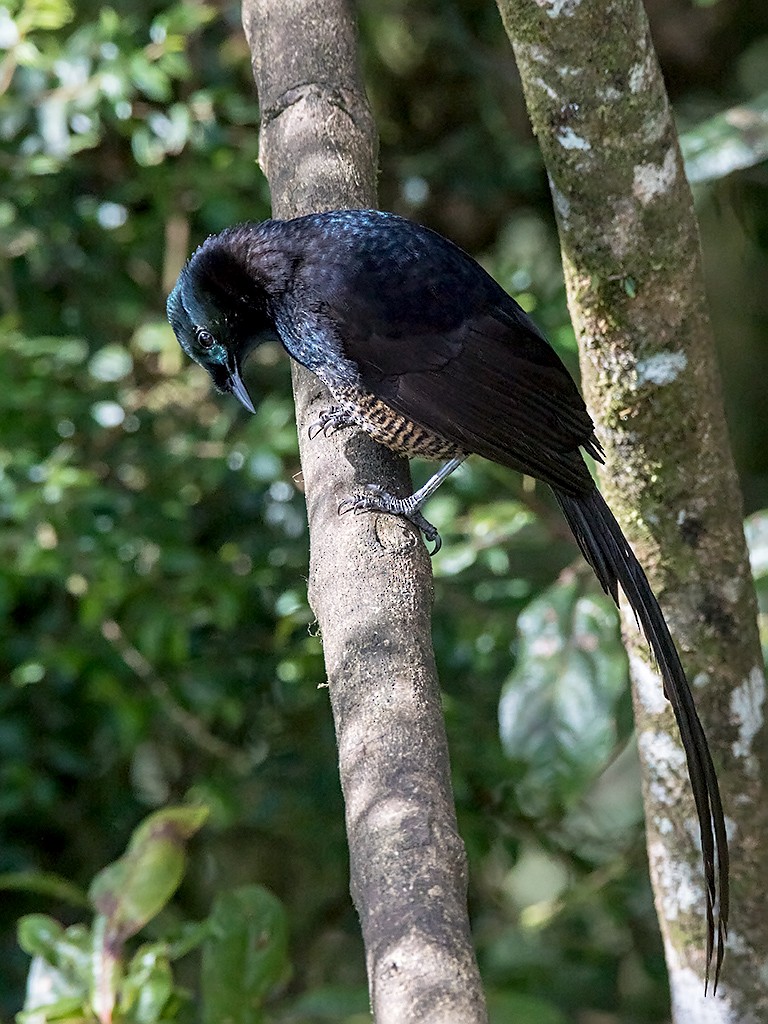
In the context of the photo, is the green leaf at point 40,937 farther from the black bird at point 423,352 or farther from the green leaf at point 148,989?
the black bird at point 423,352

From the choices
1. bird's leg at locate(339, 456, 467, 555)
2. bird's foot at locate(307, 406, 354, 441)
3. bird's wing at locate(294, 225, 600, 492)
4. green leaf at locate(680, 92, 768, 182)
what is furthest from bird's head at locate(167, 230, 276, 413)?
green leaf at locate(680, 92, 768, 182)

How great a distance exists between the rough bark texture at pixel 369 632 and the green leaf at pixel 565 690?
0.44m

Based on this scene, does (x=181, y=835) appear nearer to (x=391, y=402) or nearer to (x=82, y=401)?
(x=391, y=402)

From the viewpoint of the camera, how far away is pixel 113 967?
222 centimetres

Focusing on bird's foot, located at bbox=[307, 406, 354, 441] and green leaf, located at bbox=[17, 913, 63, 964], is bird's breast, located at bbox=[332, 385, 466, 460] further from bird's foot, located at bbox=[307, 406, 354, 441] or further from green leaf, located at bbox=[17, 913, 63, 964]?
green leaf, located at bbox=[17, 913, 63, 964]

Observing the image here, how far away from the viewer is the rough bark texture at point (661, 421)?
1851 millimetres

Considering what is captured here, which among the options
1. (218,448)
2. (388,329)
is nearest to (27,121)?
(218,448)

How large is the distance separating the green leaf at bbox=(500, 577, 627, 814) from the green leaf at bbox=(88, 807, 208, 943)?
1.96ft

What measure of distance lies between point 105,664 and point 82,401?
2.04 ft

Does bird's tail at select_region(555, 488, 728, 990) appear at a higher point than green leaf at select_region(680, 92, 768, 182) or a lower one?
lower

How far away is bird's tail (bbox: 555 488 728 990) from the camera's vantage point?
186 centimetres

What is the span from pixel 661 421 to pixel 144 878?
117 centimetres

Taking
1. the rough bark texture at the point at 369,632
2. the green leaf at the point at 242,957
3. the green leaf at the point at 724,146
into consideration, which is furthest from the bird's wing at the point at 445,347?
the green leaf at the point at 242,957

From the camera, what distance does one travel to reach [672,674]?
1.92 m
